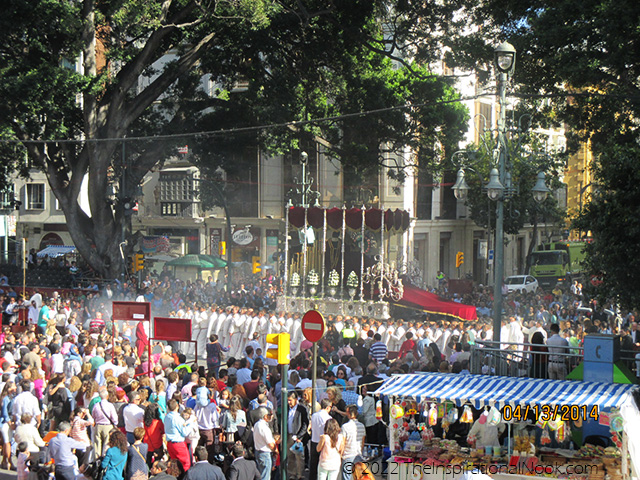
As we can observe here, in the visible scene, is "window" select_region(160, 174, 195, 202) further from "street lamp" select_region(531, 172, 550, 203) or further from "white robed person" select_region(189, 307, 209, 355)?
"street lamp" select_region(531, 172, 550, 203)

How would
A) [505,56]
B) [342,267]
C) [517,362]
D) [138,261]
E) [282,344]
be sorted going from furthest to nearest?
[138,261] → [342,267] → [505,56] → [517,362] → [282,344]

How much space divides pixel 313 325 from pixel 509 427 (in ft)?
10.1

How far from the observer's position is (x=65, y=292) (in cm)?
2866

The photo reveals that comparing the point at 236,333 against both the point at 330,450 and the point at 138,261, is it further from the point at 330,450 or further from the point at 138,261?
the point at 330,450

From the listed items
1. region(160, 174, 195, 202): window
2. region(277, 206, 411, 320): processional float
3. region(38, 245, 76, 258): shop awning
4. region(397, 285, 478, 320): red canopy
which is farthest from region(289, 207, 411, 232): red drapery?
region(38, 245, 76, 258): shop awning

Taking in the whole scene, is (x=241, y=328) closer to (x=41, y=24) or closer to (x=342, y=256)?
(x=342, y=256)

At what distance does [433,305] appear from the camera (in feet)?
82.1

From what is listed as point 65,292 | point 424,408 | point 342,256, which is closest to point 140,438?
point 424,408

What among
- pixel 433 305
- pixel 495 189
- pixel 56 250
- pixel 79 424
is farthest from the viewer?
pixel 56 250

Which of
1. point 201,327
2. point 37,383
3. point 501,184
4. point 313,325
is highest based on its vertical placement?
point 501,184

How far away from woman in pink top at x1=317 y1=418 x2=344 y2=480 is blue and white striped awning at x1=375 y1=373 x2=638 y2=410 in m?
0.76

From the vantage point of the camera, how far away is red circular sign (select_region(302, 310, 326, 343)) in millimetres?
11242

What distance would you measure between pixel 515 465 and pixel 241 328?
12.8 m
